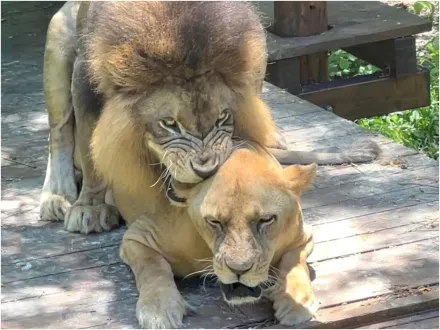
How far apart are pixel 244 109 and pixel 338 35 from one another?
3.02 meters

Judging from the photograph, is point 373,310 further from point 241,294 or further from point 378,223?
point 378,223

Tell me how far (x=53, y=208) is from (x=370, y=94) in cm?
302

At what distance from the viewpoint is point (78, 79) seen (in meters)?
3.95

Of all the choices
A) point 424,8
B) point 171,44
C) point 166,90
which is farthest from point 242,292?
point 424,8

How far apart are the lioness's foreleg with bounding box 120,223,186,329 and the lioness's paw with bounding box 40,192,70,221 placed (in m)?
0.67

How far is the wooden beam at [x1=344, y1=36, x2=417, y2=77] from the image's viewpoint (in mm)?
6586

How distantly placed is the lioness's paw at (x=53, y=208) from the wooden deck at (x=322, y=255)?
0.05m

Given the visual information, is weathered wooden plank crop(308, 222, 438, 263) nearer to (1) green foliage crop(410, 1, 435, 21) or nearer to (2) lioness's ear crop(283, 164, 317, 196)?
(2) lioness's ear crop(283, 164, 317, 196)

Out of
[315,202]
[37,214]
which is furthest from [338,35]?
[37,214]

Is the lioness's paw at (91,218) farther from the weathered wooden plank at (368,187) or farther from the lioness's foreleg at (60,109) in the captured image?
the weathered wooden plank at (368,187)

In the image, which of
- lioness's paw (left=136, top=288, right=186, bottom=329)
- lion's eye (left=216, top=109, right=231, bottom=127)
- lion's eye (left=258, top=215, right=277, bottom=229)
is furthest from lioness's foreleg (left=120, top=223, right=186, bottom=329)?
lion's eye (left=216, top=109, right=231, bottom=127)

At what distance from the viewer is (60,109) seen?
446 centimetres

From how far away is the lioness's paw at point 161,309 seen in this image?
3197 mm

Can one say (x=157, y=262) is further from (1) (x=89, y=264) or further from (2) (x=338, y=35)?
(2) (x=338, y=35)
